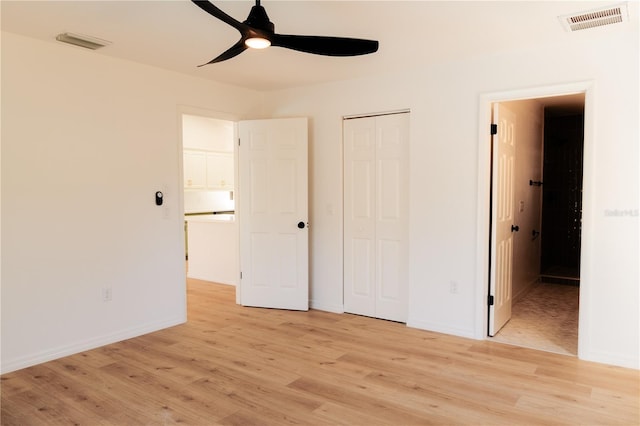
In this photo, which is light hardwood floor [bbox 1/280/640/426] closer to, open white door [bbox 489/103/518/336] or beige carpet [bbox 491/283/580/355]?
beige carpet [bbox 491/283/580/355]

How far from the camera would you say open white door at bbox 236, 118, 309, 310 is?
4.86 m

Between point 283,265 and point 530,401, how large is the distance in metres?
2.85

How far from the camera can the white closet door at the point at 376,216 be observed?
4387mm

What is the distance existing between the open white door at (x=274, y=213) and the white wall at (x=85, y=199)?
0.84 m

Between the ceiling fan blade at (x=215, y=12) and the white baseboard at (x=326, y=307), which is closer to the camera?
the ceiling fan blade at (x=215, y=12)

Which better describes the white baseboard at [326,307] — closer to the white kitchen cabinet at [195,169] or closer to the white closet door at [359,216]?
the white closet door at [359,216]

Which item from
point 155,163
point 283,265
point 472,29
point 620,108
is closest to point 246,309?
point 283,265

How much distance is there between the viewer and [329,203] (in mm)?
4859

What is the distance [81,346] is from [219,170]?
5.21 meters

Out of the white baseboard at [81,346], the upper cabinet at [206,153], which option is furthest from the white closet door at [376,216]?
the upper cabinet at [206,153]

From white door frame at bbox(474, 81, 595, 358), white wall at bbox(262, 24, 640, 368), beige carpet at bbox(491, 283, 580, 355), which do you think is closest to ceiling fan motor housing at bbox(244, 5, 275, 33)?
white wall at bbox(262, 24, 640, 368)

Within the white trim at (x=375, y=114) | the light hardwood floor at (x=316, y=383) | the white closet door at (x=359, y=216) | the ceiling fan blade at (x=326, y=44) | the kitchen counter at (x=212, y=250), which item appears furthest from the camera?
the kitchen counter at (x=212, y=250)

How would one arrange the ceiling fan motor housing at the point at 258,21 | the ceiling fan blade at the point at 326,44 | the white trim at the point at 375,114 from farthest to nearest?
the white trim at the point at 375,114, the ceiling fan blade at the point at 326,44, the ceiling fan motor housing at the point at 258,21

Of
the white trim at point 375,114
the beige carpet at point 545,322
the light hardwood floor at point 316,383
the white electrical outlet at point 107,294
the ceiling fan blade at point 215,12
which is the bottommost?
the light hardwood floor at point 316,383
